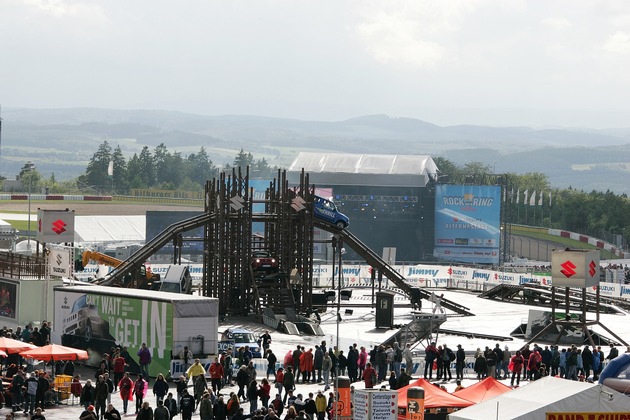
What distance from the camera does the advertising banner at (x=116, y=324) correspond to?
123ft

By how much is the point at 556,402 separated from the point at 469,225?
92.0 m

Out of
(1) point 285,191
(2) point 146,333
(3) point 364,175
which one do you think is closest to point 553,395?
(2) point 146,333

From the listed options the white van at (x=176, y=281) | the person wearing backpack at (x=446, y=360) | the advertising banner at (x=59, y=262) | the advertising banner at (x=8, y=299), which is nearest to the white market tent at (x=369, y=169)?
the white van at (x=176, y=281)

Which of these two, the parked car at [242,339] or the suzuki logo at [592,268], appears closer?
the parked car at [242,339]

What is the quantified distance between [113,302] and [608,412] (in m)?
21.6

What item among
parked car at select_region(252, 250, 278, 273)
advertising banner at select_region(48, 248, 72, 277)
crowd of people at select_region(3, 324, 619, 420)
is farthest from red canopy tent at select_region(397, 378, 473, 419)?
parked car at select_region(252, 250, 278, 273)

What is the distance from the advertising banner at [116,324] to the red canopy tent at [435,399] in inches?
417

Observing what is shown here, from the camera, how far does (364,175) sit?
424 feet

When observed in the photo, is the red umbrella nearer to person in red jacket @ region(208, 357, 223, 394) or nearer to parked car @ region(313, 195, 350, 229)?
person in red jacket @ region(208, 357, 223, 394)

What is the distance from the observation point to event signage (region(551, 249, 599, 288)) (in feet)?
151

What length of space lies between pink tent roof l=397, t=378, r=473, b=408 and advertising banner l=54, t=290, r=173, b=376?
1057 centimetres

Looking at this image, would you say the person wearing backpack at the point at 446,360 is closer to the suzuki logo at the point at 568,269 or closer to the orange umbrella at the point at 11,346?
the suzuki logo at the point at 568,269

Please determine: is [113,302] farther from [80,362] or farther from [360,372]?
[360,372]

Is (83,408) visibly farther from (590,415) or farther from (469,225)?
(469,225)
